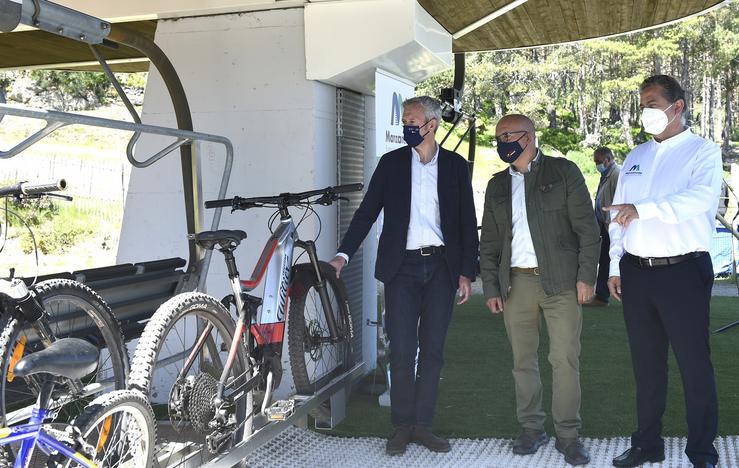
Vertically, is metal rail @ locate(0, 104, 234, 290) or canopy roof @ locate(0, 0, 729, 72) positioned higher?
canopy roof @ locate(0, 0, 729, 72)

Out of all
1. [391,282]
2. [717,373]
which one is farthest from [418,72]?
[717,373]

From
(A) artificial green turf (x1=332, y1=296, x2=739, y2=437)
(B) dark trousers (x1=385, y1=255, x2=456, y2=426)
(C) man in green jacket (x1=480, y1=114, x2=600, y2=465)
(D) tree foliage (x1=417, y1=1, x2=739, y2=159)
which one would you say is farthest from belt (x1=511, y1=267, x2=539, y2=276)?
(D) tree foliage (x1=417, y1=1, x2=739, y2=159)

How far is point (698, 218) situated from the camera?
13.1 feet

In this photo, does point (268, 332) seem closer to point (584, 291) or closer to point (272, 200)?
point (272, 200)

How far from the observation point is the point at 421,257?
15.2 ft

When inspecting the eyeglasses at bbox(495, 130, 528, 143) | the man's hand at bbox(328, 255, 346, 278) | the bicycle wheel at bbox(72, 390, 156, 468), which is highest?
the eyeglasses at bbox(495, 130, 528, 143)

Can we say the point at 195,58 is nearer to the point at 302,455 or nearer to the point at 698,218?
the point at 302,455

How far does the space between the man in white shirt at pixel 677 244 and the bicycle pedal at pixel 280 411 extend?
1.67 meters

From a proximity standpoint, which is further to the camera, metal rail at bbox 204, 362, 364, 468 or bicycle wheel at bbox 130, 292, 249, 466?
metal rail at bbox 204, 362, 364, 468

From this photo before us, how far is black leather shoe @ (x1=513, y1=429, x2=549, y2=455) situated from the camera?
181 inches

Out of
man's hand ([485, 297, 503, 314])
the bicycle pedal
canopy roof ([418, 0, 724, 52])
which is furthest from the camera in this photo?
canopy roof ([418, 0, 724, 52])

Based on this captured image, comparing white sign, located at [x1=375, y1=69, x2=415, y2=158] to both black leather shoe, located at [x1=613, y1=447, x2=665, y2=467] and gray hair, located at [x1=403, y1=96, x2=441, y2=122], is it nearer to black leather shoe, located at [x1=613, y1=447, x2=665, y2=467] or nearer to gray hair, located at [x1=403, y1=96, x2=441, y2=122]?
gray hair, located at [x1=403, y1=96, x2=441, y2=122]

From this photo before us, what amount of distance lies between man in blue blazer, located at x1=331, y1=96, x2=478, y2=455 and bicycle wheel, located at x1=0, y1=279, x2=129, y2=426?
140 cm

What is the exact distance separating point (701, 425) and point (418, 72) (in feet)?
10.1
